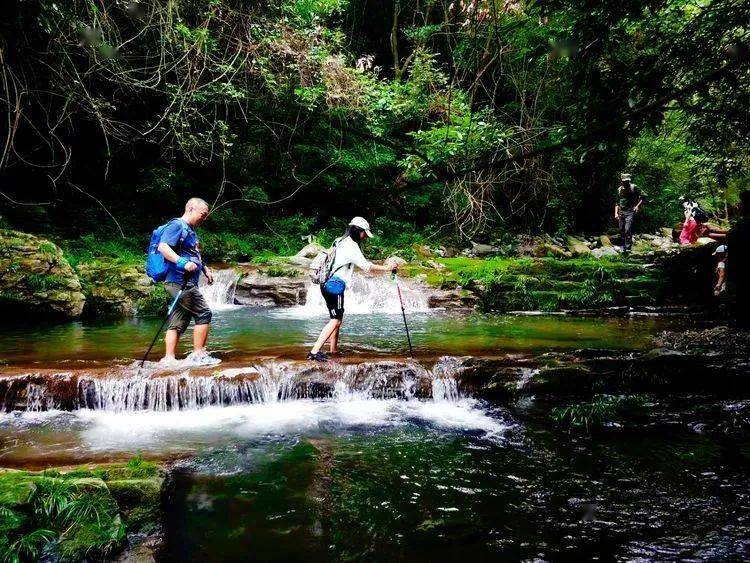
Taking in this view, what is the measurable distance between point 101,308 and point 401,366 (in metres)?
8.89

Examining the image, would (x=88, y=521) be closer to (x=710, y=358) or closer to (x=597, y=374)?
(x=597, y=374)

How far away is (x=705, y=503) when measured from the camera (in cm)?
351

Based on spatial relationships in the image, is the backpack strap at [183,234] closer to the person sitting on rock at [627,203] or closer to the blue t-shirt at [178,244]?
the blue t-shirt at [178,244]

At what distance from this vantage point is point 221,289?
45.5 ft

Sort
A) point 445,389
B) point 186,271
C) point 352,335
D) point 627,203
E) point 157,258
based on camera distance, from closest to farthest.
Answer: point 157,258 < point 186,271 < point 445,389 < point 352,335 < point 627,203

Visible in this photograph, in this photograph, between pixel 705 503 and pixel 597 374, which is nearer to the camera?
pixel 705 503

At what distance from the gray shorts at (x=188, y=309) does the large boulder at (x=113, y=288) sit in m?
6.49

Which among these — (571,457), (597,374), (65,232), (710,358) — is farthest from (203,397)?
(65,232)

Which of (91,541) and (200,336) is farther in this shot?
(200,336)

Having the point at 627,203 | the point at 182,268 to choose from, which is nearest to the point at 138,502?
the point at 182,268

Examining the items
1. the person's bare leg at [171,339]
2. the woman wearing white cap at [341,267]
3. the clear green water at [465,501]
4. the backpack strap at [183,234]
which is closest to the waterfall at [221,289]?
the person's bare leg at [171,339]

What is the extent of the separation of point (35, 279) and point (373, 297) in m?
8.14

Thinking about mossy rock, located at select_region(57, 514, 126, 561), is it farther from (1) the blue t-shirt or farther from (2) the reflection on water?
(1) the blue t-shirt

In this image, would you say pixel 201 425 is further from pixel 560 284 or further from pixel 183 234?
pixel 560 284
